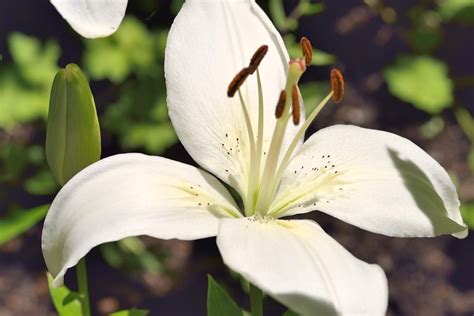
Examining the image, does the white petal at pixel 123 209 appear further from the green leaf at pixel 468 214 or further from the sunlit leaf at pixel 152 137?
the green leaf at pixel 468 214

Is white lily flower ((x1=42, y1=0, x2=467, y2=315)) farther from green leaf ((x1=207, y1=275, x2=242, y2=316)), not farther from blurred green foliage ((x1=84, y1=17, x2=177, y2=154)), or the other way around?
blurred green foliage ((x1=84, y1=17, x2=177, y2=154))

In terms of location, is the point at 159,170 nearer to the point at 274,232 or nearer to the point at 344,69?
the point at 274,232

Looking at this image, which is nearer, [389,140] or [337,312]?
[337,312]

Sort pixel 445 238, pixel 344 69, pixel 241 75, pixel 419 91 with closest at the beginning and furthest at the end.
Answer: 1. pixel 241 75
2. pixel 419 91
3. pixel 445 238
4. pixel 344 69

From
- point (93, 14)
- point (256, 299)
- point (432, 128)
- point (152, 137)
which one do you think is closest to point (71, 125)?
point (93, 14)

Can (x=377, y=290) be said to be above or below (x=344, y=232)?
above

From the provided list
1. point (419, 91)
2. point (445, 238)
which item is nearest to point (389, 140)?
point (419, 91)

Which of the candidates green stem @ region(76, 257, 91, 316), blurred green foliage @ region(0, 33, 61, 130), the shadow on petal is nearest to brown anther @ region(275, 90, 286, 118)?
the shadow on petal

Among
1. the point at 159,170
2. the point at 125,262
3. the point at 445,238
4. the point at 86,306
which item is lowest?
the point at 445,238
